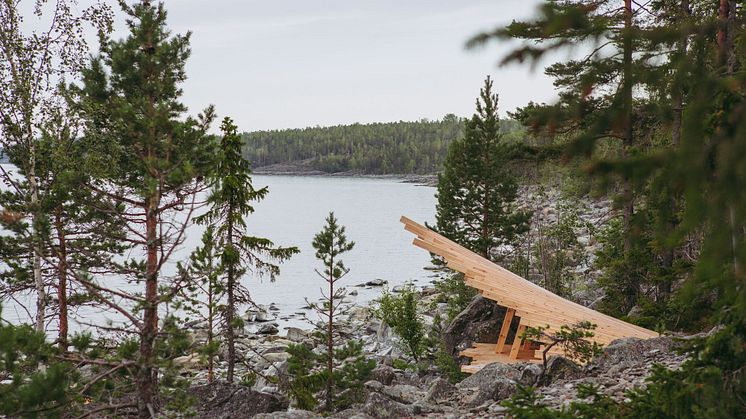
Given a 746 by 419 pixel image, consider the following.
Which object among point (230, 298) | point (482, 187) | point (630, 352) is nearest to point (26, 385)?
point (230, 298)

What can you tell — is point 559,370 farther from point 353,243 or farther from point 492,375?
point 353,243

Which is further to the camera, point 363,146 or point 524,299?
point 363,146

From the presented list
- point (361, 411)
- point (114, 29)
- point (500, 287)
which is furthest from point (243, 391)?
point (114, 29)

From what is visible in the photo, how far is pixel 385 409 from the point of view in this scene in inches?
378

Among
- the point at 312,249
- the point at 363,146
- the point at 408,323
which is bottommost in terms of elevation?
the point at 312,249

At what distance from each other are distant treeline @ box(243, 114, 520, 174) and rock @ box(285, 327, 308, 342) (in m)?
91.9

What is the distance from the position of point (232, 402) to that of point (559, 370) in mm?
6220

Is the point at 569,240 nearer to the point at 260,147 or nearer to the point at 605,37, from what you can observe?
the point at 605,37

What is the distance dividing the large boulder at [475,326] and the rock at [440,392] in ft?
19.2

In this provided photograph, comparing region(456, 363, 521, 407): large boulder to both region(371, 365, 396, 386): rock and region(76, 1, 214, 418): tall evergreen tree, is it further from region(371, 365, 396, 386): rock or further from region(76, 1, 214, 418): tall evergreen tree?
region(76, 1, 214, 418): tall evergreen tree

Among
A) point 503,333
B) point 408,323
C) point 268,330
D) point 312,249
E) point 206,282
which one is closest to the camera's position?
point 206,282

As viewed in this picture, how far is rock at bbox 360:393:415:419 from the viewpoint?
941 centimetres

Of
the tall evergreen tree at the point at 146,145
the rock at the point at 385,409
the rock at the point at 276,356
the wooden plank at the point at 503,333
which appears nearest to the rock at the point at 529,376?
the rock at the point at 385,409

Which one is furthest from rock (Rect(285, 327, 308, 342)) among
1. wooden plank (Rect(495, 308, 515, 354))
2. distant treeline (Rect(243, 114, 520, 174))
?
distant treeline (Rect(243, 114, 520, 174))
